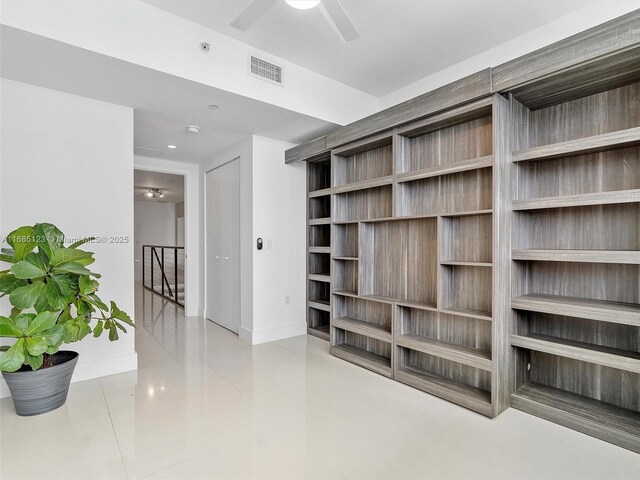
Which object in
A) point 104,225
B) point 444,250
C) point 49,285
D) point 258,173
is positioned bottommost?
point 49,285

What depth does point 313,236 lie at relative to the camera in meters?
4.54

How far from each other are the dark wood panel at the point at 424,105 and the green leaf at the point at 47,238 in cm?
254

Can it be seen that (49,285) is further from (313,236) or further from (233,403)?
(313,236)

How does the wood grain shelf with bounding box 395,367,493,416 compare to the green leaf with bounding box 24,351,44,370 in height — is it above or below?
below

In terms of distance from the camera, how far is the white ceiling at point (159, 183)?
21.7 feet

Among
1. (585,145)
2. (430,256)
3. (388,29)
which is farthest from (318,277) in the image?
(585,145)

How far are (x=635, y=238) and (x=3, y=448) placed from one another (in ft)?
Answer: 13.1

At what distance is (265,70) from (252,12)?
1.16 m

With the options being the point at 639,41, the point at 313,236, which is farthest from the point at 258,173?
the point at 639,41

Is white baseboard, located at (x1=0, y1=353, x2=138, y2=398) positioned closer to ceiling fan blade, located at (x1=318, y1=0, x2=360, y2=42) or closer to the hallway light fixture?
ceiling fan blade, located at (x1=318, y1=0, x2=360, y2=42)

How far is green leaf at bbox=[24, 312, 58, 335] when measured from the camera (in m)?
2.15

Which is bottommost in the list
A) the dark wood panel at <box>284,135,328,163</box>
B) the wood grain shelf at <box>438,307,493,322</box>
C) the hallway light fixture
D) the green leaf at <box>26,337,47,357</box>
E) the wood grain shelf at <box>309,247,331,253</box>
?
the green leaf at <box>26,337,47,357</box>

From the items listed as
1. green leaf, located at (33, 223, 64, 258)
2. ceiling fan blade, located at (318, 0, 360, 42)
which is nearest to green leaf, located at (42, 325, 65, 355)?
green leaf, located at (33, 223, 64, 258)

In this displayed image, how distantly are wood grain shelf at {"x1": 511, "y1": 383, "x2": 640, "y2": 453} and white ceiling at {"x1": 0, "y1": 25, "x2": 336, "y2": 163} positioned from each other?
118 inches
